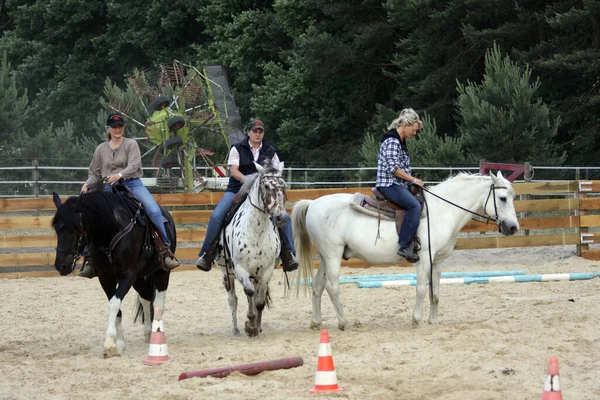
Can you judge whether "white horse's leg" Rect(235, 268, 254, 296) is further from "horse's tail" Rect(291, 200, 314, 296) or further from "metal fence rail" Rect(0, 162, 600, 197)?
"metal fence rail" Rect(0, 162, 600, 197)

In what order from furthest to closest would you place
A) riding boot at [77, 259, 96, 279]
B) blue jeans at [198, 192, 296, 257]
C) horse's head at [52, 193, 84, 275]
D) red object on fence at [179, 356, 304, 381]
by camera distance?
blue jeans at [198, 192, 296, 257]
riding boot at [77, 259, 96, 279]
horse's head at [52, 193, 84, 275]
red object on fence at [179, 356, 304, 381]

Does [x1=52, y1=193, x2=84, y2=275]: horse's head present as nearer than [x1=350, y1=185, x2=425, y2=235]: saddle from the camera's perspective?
Yes

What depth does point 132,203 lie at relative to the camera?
970 centimetres

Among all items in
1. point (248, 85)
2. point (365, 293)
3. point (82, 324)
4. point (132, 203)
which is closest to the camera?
point (132, 203)

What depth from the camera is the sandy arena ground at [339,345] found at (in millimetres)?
7293

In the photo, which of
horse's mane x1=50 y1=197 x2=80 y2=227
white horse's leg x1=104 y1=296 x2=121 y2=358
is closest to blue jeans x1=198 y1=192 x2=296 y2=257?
white horse's leg x1=104 y1=296 x2=121 y2=358

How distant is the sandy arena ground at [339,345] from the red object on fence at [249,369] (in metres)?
0.06

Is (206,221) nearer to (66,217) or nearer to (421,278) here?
(421,278)

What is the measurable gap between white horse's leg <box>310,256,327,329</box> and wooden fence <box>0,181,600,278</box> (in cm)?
574

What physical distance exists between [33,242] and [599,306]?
9709 millimetres

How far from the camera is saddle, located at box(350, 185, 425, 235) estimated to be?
1040cm

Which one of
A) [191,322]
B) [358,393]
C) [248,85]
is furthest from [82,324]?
[248,85]

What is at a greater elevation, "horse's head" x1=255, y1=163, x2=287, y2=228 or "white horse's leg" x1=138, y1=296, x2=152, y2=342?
"horse's head" x1=255, y1=163, x2=287, y2=228

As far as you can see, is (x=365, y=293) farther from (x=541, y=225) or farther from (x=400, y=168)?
(x=541, y=225)
